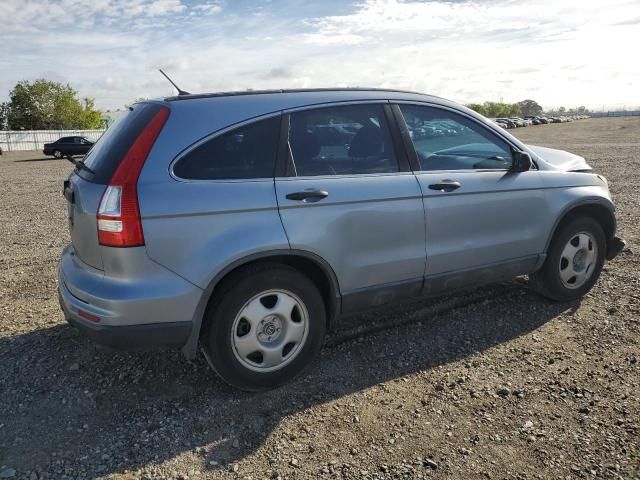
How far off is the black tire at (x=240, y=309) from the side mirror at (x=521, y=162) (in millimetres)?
1948

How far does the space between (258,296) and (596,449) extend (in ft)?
6.64

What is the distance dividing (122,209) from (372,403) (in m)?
1.86

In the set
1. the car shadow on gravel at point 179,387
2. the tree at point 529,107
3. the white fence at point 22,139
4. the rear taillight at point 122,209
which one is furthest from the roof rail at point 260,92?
the tree at point 529,107

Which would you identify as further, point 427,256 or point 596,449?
point 427,256

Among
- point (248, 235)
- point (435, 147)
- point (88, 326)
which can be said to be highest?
point (435, 147)

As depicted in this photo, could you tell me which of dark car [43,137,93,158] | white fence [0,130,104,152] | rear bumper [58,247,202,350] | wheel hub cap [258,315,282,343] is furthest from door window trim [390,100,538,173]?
white fence [0,130,104,152]

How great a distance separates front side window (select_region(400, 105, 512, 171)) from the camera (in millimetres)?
3883

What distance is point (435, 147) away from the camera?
4008mm

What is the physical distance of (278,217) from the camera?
321cm

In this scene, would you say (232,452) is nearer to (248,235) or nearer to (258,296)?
(258,296)

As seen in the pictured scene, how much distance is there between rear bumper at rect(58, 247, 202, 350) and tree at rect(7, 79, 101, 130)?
2917 inches

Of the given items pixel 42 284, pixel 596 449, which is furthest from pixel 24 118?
pixel 596 449

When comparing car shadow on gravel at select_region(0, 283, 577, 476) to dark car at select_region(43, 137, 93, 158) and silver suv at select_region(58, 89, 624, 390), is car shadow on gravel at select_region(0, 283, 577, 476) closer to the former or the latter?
silver suv at select_region(58, 89, 624, 390)

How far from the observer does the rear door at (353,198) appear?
331 centimetres
